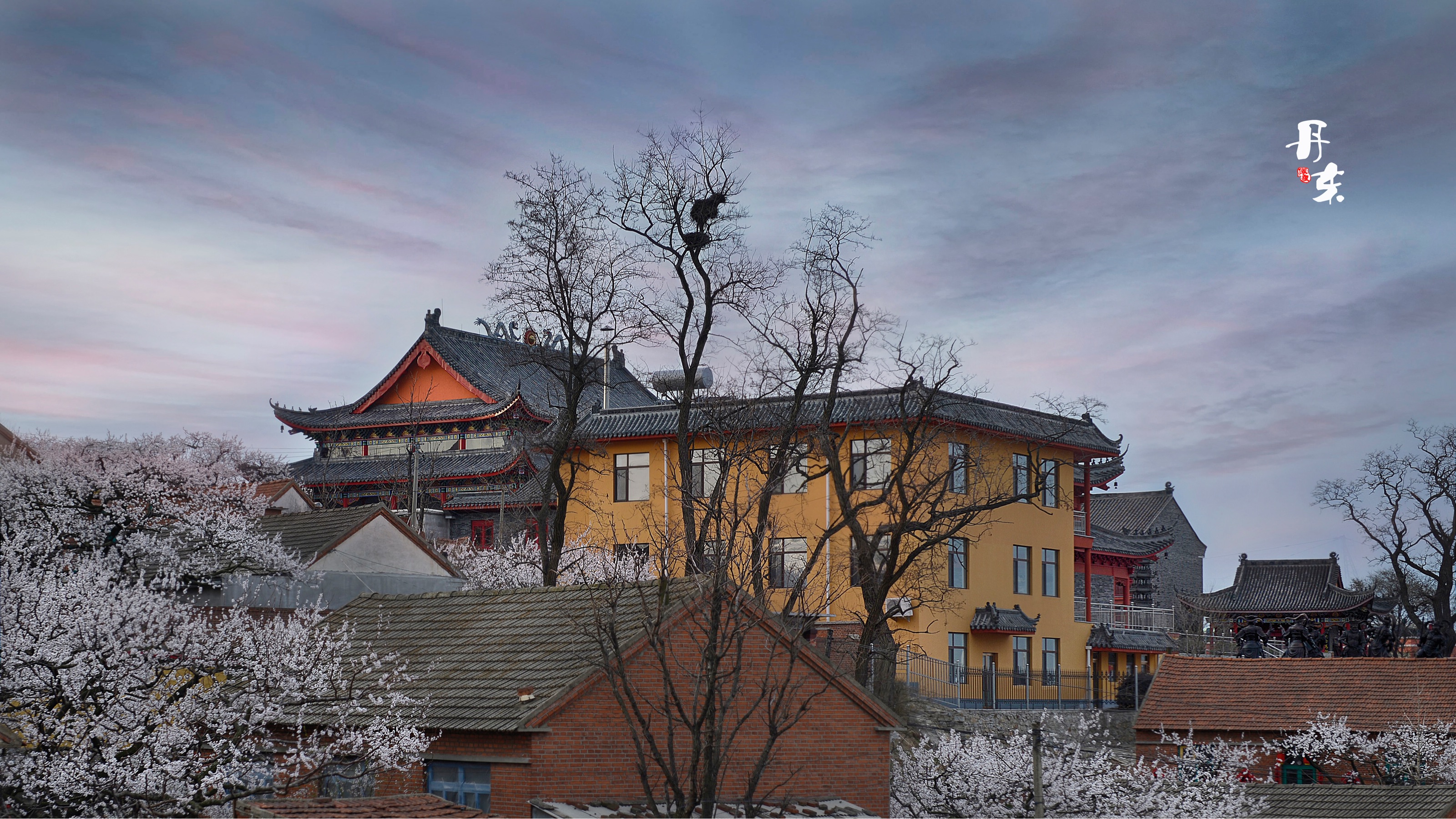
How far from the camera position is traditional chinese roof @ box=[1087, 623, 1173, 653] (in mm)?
50184

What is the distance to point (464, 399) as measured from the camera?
65.1 meters

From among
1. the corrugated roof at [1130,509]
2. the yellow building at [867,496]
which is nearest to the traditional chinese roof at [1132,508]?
the corrugated roof at [1130,509]

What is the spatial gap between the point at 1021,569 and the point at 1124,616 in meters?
8.33

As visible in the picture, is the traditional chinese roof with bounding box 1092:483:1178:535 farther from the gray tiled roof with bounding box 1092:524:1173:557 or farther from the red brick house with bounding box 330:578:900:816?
the red brick house with bounding box 330:578:900:816

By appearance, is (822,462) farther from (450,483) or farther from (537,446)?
(450,483)

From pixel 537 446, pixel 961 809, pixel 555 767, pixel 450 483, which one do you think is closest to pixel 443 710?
pixel 555 767

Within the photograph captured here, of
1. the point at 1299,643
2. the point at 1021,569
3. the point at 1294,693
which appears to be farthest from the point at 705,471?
the point at 1294,693

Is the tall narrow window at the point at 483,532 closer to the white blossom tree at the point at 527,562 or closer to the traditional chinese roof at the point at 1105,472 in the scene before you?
the white blossom tree at the point at 527,562

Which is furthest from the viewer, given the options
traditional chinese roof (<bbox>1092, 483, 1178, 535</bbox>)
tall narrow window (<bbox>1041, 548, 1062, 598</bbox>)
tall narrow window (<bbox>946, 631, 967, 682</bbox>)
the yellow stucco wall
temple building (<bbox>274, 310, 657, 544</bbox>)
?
traditional chinese roof (<bbox>1092, 483, 1178, 535</bbox>)

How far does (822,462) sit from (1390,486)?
81.1ft

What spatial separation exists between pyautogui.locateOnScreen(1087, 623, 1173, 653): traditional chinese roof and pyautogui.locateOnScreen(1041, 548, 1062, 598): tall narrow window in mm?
2166

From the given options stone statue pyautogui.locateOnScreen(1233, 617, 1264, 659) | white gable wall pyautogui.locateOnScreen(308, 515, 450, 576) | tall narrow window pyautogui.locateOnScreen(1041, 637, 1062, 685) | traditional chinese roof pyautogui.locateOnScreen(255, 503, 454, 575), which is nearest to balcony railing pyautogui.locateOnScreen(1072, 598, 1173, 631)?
tall narrow window pyautogui.locateOnScreen(1041, 637, 1062, 685)

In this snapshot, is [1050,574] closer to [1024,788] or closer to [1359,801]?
[1359,801]

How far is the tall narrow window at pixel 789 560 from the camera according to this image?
4294 centimetres
